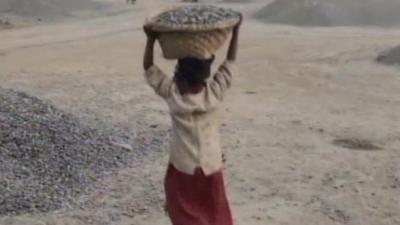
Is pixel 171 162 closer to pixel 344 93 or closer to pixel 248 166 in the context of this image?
pixel 248 166

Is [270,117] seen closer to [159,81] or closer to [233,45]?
[233,45]

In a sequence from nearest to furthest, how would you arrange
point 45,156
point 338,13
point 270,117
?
1. point 45,156
2. point 270,117
3. point 338,13

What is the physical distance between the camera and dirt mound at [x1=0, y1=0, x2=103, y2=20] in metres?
23.9

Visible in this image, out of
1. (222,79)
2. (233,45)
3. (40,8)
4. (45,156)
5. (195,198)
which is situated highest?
(233,45)

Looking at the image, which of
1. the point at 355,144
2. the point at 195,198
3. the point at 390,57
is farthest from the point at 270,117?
the point at 195,198

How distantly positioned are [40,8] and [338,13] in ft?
27.4

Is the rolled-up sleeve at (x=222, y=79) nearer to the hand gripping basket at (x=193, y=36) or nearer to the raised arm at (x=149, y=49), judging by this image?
the hand gripping basket at (x=193, y=36)

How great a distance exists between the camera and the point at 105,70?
13750 millimetres

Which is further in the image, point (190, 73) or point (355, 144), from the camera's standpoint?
point (355, 144)

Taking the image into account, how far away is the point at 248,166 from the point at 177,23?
3834 millimetres

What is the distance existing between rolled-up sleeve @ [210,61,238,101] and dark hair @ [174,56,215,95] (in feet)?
0.29

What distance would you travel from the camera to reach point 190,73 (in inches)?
159

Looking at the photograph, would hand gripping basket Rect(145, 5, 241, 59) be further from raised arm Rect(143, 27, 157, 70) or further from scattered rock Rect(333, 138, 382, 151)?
scattered rock Rect(333, 138, 382, 151)

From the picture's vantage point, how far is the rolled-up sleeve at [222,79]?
4.14m
